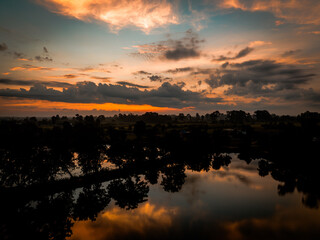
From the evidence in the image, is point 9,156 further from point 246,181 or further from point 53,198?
point 246,181

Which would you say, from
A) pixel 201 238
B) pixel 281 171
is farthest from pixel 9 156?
pixel 281 171

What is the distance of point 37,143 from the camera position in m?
58.7

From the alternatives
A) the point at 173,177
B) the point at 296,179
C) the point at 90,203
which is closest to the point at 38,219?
the point at 90,203

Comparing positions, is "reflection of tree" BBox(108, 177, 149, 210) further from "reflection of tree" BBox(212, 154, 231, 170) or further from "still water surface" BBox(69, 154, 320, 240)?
"reflection of tree" BBox(212, 154, 231, 170)

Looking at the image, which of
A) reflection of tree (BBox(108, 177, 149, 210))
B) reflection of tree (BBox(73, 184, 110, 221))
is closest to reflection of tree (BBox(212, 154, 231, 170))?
reflection of tree (BBox(108, 177, 149, 210))

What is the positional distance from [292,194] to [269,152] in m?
49.3

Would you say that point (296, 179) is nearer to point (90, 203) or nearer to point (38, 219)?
point (90, 203)

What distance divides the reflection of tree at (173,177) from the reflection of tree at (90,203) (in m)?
17.9

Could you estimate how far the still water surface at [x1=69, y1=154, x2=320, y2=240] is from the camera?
33344 mm

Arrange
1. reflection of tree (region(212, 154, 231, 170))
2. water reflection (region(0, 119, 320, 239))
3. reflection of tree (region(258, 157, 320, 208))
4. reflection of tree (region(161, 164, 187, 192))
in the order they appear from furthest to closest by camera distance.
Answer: reflection of tree (region(212, 154, 231, 170)) < reflection of tree (region(161, 164, 187, 192)) < reflection of tree (region(258, 157, 320, 208)) < water reflection (region(0, 119, 320, 239))

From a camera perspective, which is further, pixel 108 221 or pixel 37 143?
pixel 37 143

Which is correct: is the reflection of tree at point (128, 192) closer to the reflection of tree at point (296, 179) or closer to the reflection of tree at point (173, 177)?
the reflection of tree at point (173, 177)

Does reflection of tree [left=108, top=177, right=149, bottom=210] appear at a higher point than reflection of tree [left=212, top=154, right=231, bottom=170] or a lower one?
lower

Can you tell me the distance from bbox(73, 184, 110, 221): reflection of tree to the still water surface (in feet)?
4.17
